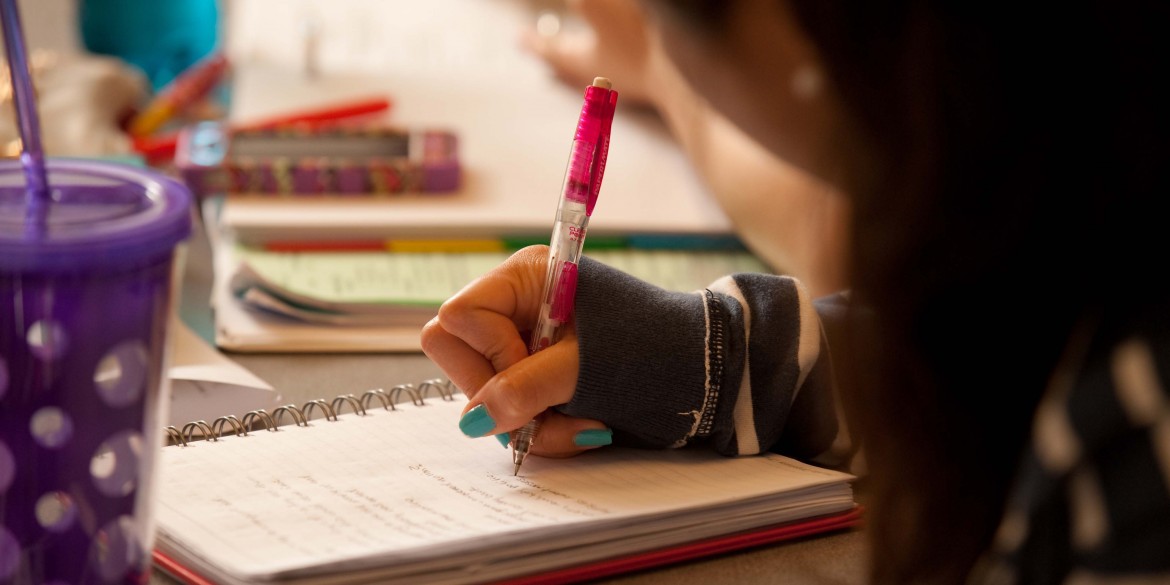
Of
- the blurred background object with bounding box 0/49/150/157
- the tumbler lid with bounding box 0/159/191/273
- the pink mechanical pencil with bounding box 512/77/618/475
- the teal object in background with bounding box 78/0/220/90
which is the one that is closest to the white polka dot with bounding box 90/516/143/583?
the tumbler lid with bounding box 0/159/191/273

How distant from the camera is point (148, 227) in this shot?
48 cm

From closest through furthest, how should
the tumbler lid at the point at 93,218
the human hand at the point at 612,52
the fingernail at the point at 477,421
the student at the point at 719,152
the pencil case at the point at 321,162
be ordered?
the tumbler lid at the point at 93,218 < the fingernail at the point at 477,421 < the student at the point at 719,152 < the pencil case at the point at 321,162 < the human hand at the point at 612,52

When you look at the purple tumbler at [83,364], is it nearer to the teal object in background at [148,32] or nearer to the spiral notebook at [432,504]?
the spiral notebook at [432,504]

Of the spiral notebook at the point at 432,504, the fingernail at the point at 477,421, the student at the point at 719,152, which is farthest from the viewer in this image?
the student at the point at 719,152

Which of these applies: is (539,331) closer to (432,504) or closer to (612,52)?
(432,504)

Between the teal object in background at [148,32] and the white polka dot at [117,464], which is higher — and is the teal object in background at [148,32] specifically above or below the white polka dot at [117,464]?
above

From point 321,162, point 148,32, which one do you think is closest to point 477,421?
point 321,162

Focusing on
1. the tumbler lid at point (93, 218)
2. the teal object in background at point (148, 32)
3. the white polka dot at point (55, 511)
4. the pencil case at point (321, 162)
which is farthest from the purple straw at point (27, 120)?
the teal object in background at point (148, 32)

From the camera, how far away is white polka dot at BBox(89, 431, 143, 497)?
50 centimetres

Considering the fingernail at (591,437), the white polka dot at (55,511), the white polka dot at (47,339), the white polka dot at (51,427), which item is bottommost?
the fingernail at (591,437)

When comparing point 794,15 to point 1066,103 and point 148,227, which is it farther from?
point 148,227

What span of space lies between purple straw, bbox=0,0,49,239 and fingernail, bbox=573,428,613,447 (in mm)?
317

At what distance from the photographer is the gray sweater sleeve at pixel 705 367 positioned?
2.29 ft

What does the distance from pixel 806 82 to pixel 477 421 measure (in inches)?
10.6
